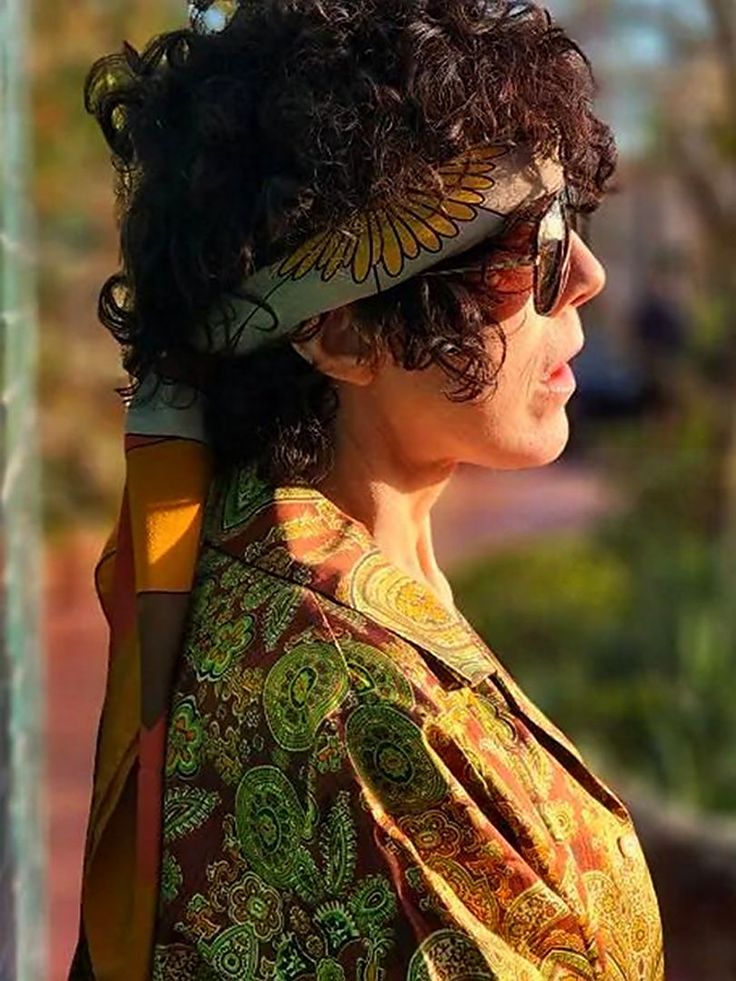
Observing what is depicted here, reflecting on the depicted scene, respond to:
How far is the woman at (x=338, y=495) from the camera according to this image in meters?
1.50

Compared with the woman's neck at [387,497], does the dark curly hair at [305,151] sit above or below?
above

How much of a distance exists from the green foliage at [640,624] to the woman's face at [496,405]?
3.48 metres

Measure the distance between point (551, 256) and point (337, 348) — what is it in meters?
0.22

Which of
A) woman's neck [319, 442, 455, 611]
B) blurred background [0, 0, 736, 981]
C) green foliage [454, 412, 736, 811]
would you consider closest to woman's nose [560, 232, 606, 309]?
woman's neck [319, 442, 455, 611]

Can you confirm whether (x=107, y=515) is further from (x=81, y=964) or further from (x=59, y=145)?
(x=81, y=964)

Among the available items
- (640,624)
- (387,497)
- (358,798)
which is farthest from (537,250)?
(640,624)

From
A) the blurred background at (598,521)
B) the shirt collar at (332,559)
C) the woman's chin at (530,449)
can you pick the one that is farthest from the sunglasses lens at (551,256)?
the blurred background at (598,521)

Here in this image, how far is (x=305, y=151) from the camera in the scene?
1.57 m

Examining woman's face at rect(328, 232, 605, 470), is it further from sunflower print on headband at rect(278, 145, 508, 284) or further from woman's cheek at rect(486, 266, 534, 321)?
sunflower print on headband at rect(278, 145, 508, 284)

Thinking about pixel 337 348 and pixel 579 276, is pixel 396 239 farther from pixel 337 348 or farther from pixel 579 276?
pixel 579 276

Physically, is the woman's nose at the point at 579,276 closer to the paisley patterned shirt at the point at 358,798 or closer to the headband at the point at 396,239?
the headband at the point at 396,239

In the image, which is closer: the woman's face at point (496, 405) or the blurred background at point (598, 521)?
the woman's face at point (496, 405)

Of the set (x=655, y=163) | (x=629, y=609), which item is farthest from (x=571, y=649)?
(x=655, y=163)

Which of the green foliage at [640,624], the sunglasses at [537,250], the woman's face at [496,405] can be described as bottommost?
the green foliage at [640,624]
